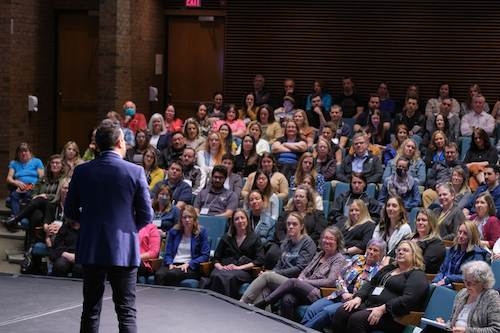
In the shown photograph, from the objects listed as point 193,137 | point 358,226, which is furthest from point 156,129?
point 358,226

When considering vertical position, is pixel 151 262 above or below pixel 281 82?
below

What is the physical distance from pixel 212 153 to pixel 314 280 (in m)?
2.77

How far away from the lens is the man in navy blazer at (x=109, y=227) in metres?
2.96

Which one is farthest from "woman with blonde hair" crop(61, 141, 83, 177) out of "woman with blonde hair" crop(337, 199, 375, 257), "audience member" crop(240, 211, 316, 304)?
"woman with blonde hair" crop(337, 199, 375, 257)

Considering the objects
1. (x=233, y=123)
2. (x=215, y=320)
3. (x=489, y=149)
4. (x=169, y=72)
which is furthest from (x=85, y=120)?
(x=215, y=320)

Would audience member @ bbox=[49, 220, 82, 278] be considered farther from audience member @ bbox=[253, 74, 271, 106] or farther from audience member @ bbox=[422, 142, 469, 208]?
audience member @ bbox=[253, 74, 271, 106]

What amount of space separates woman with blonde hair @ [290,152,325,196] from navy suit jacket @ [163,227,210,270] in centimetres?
132

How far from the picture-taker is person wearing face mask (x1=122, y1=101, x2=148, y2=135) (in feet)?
28.7

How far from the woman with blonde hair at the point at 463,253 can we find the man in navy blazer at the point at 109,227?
251 cm

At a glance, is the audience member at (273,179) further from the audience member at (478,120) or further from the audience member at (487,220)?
the audience member at (478,120)

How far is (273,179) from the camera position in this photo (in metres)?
6.60

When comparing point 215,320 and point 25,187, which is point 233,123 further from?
point 215,320

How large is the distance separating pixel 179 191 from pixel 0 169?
3136 millimetres

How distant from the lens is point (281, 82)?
34.0 ft
